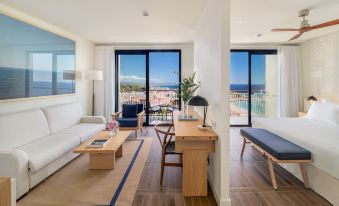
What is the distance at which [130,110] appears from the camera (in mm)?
5711

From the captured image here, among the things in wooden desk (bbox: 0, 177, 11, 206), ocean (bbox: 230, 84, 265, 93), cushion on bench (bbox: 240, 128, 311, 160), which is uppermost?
ocean (bbox: 230, 84, 265, 93)

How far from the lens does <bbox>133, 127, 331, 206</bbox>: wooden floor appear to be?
2402mm

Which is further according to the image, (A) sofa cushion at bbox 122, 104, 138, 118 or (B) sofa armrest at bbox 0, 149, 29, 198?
(A) sofa cushion at bbox 122, 104, 138, 118

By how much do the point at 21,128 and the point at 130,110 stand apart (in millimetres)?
2802

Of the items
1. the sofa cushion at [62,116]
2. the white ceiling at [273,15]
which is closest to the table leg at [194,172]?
the white ceiling at [273,15]

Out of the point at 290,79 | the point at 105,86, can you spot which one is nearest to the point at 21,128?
the point at 105,86

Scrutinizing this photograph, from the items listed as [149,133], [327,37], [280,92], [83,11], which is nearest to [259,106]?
[280,92]

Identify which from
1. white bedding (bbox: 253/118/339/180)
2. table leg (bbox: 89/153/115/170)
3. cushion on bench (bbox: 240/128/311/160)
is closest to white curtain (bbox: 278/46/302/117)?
white bedding (bbox: 253/118/339/180)

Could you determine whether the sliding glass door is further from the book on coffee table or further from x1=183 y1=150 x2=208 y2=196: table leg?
x1=183 y1=150 x2=208 y2=196: table leg

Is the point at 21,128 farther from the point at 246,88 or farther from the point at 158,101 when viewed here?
the point at 246,88

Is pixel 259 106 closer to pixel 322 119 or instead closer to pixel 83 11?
pixel 322 119

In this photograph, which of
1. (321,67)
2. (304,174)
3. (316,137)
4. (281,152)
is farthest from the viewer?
(321,67)

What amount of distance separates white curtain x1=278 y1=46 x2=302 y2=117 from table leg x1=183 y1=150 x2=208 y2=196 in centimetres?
488

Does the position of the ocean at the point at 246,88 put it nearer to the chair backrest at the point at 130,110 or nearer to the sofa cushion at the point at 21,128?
the chair backrest at the point at 130,110
